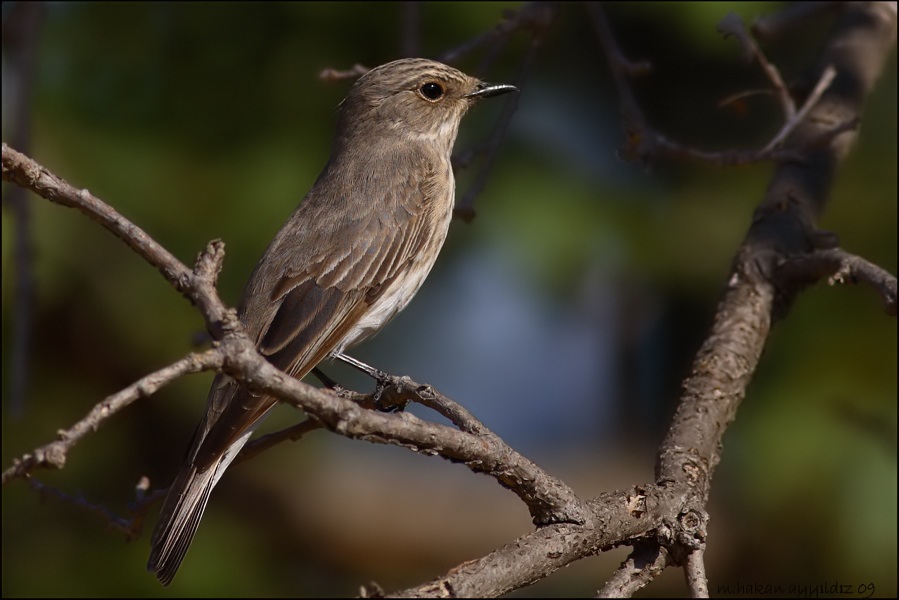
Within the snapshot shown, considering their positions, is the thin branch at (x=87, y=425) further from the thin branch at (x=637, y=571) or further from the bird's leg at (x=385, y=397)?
the bird's leg at (x=385, y=397)

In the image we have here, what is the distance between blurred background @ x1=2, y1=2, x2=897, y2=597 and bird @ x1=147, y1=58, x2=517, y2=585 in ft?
0.87

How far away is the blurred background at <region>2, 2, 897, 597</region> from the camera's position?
5281 millimetres

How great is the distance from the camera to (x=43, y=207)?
18.5ft

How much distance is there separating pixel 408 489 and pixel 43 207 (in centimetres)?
276

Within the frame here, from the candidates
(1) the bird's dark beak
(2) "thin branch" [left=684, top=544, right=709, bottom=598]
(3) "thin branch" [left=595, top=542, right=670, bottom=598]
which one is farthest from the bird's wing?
(2) "thin branch" [left=684, top=544, right=709, bottom=598]

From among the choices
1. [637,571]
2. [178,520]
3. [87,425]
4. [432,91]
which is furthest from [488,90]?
[87,425]

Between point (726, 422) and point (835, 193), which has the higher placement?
point (835, 193)

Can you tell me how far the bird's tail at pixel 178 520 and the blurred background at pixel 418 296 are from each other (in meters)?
0.70

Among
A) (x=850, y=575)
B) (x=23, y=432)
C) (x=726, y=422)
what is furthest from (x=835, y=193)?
(x=23, y=432)

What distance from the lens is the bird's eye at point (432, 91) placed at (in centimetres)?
547

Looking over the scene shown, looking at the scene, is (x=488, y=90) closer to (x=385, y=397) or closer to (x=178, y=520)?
(x=385, y=397)

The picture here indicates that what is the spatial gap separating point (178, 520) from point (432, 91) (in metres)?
2.45

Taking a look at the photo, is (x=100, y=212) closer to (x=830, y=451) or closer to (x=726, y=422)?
(x=726, y=422)

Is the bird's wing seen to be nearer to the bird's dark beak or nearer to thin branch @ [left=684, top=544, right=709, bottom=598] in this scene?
the bird's dark beak
